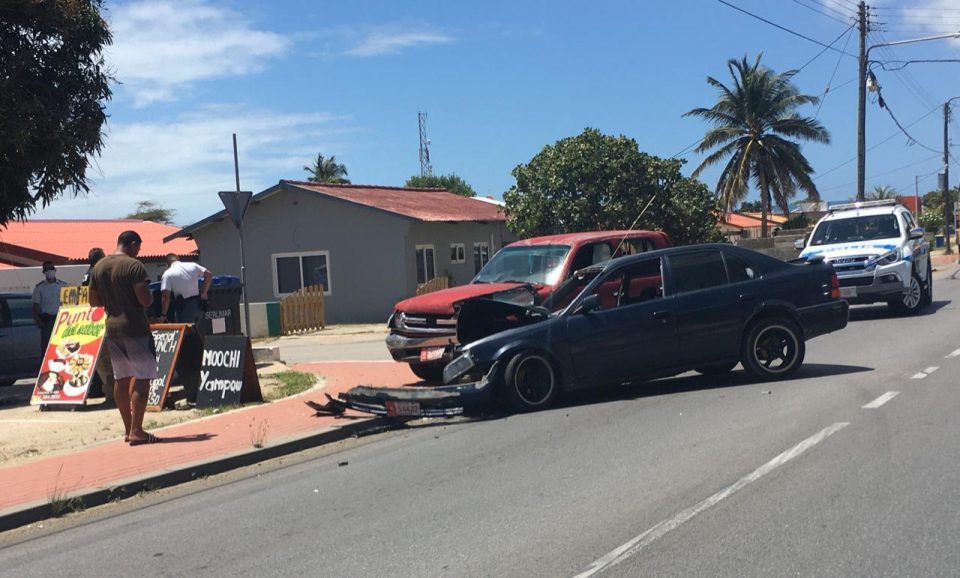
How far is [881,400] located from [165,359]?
787 cm

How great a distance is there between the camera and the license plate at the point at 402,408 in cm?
973

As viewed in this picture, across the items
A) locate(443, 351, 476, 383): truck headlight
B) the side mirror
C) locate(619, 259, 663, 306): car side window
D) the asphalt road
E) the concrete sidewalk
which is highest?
locate(619, 259, 663, 306): car side window

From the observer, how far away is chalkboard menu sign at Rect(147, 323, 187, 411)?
11023mm

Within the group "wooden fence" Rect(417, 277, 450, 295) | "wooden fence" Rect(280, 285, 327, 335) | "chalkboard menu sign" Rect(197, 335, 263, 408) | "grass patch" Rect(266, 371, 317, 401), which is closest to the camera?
"chalkboard menu sign" Rect(197, 335, 263, 408)

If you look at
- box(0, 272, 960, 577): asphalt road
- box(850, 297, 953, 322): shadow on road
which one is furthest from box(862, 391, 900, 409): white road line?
box(850, 297, 953, 322): shadow on road

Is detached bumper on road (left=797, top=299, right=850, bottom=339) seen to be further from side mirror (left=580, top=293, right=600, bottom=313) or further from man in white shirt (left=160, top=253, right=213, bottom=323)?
man in white shirt (left=160, top=253, right=213, bottom=323)

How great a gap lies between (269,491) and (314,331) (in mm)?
17469

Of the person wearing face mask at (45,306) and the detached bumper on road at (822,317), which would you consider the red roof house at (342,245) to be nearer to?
the person wearing face mask at (45,306)

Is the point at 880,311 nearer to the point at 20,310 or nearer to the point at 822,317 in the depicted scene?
the point at 822,317

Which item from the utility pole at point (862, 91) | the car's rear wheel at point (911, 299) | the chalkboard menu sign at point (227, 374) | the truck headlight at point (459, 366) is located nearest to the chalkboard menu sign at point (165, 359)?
the chalkboard menu sign at point (227, 374)

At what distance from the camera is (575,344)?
10109 mm

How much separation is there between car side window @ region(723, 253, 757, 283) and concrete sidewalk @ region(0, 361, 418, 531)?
4.28 meters

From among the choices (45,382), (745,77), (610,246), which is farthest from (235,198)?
(745,77)

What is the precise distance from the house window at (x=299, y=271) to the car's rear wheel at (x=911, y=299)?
15.4m
